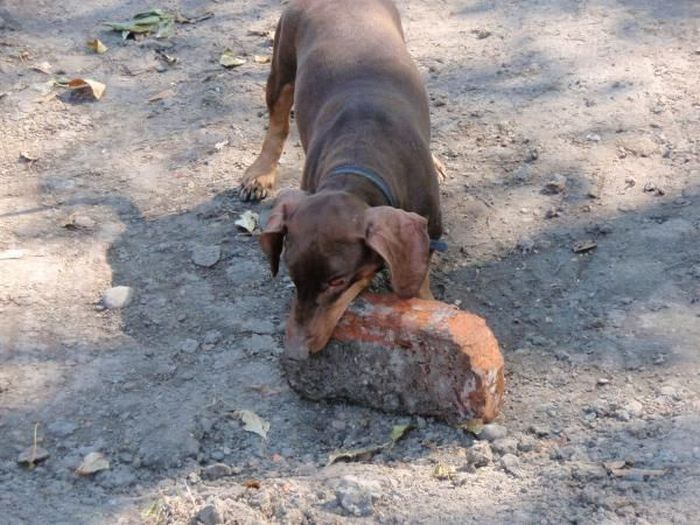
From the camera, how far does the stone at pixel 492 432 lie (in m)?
4.45

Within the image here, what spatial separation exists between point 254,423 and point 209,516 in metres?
0.75

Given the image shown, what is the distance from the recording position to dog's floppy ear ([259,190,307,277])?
15.6ft

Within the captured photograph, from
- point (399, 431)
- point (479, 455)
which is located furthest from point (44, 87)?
point (479, 455)

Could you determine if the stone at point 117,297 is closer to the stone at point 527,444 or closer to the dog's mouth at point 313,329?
the dog's mouth at point 313,329

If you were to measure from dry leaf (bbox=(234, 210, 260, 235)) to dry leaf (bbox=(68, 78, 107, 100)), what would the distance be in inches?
73.6

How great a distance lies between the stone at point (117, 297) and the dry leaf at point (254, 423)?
3.86ft

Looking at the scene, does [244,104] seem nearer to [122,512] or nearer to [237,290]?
[237,290]

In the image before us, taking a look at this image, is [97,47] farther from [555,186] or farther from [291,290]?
[555,186]

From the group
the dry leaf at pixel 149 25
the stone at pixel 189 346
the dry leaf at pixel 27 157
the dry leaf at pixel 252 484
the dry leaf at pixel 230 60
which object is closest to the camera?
the dry leaf at pixel 252 484

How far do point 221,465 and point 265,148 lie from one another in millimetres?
2879

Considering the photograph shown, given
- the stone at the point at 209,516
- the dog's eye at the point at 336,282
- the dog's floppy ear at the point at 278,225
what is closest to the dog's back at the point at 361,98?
→ the dog's floppy ear at the point at 278,225

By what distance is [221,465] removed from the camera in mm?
4398

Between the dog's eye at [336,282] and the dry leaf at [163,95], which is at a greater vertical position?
the dog's eye at [336,282]

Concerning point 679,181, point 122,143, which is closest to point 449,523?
point 679,181
